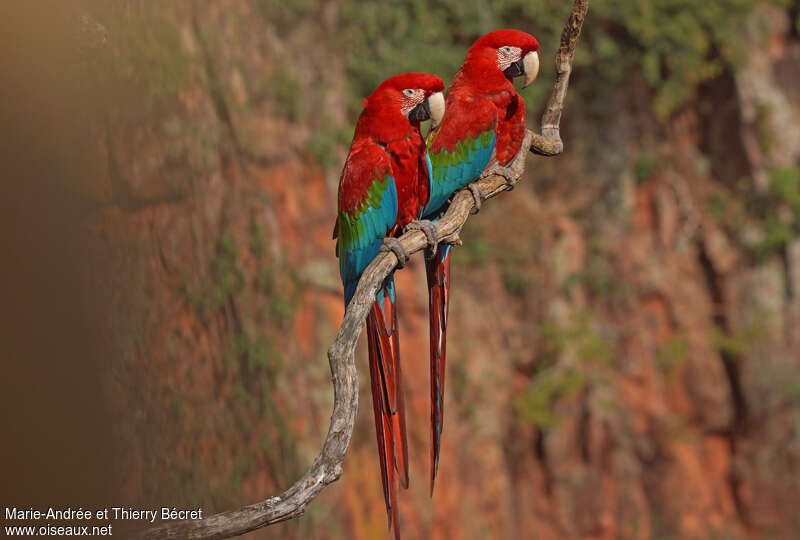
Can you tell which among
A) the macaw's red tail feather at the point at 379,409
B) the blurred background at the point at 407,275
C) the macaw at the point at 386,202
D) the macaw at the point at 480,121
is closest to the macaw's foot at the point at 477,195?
the macaw at the point at 480,121

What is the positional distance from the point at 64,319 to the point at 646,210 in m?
3.78

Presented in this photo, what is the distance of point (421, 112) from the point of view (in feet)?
4.75

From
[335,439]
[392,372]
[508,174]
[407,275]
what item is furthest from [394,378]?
[407,275]

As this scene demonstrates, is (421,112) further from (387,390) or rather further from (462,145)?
(387,390)

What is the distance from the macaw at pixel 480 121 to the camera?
1661 millimetres

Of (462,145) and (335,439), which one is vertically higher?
(462,145)

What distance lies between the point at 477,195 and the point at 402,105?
0.98 feet

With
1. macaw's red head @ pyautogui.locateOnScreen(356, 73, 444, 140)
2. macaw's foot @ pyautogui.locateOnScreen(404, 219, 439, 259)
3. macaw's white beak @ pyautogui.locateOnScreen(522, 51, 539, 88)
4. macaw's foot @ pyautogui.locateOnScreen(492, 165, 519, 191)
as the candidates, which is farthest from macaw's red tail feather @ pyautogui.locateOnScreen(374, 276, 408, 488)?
macaw's white beak @ pyautogui.locateOnScreen(522, 51, 539, 88)

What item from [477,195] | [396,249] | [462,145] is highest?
[462,145]

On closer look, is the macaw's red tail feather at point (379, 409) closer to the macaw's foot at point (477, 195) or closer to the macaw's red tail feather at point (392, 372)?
the macaw's red tail feather at point (392, 372)

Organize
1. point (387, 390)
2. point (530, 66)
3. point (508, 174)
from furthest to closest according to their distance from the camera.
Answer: point (508, 174), point (530, 66), point (387, 390)

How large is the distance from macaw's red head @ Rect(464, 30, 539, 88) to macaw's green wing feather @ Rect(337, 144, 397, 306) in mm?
356

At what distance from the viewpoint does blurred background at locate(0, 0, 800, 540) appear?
2.21 m

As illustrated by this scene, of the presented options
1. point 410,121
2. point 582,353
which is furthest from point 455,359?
point 410,121
